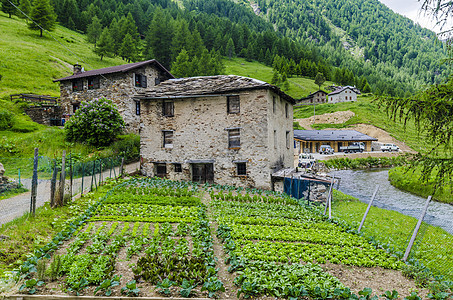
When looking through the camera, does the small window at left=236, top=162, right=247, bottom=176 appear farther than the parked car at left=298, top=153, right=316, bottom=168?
No

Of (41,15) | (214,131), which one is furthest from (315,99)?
(41,15)

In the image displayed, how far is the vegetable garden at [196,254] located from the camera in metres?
7.57

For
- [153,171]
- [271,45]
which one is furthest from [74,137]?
[271,45]

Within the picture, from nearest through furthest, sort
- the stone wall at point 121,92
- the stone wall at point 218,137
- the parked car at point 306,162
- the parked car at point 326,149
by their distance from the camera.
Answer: the stone wall at point 218,137
the stone wall at point 121,92
the parked car at point 306,162
the parked car at point 326,149

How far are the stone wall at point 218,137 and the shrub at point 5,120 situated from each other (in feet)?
51.0

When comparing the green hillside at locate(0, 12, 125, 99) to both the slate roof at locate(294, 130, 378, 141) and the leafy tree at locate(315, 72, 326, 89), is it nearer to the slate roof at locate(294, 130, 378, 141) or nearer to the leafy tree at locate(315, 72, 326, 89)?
the slate roof at locate(294, 130, 378, 141)

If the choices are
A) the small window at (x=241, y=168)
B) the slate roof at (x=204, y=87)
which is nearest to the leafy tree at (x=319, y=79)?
the slate roof at (x=204, y=87)

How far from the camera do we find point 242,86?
925 inches

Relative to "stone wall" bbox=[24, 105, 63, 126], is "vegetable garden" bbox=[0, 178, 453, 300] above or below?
below

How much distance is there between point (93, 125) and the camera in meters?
27.9

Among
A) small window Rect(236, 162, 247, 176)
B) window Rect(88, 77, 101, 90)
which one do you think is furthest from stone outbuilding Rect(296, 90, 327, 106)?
small window Rect(236, 162, 247, 176)

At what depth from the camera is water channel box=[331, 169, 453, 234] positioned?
17.1 metres

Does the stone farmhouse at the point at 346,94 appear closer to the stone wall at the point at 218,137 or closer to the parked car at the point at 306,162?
the parked car at the point at 306,162

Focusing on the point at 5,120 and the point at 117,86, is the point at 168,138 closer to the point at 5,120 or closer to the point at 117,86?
the point at 117,86
